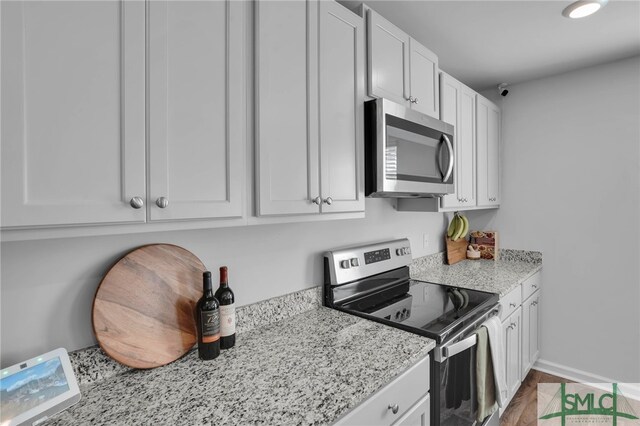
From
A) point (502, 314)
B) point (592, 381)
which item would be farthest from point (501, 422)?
point (592, 381)

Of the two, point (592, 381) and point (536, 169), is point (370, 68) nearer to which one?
point (536, 169)

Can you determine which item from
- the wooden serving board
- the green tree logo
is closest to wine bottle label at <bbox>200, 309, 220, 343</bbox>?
the wooden serving board

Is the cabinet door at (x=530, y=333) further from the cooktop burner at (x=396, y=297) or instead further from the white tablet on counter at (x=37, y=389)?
the white tablet on counter at (x=37, y=389)

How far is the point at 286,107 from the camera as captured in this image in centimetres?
117

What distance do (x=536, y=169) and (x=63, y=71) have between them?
317cm

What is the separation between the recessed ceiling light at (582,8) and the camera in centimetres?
161

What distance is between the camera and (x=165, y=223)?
0.90 m

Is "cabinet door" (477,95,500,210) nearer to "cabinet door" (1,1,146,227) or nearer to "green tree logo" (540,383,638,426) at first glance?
"green tree logo" (540,383,638,426)

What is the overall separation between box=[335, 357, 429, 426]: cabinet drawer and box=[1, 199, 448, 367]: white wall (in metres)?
0.65

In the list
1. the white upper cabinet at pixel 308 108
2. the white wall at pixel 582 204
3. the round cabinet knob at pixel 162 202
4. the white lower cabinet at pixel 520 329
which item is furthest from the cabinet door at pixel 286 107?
the white wall at pixel 582 204

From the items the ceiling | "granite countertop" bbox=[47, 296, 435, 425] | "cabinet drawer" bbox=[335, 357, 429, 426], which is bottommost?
"cabinet drawer" bbox=[335, 357, 429, 426]

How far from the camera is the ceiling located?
5.47ft

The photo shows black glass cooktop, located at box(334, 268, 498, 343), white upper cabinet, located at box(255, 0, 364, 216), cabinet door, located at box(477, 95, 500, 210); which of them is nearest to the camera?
white upper cabinet, located at box(255, 0, 364, 216)

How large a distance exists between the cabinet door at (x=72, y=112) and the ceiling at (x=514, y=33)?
4.06 ft
